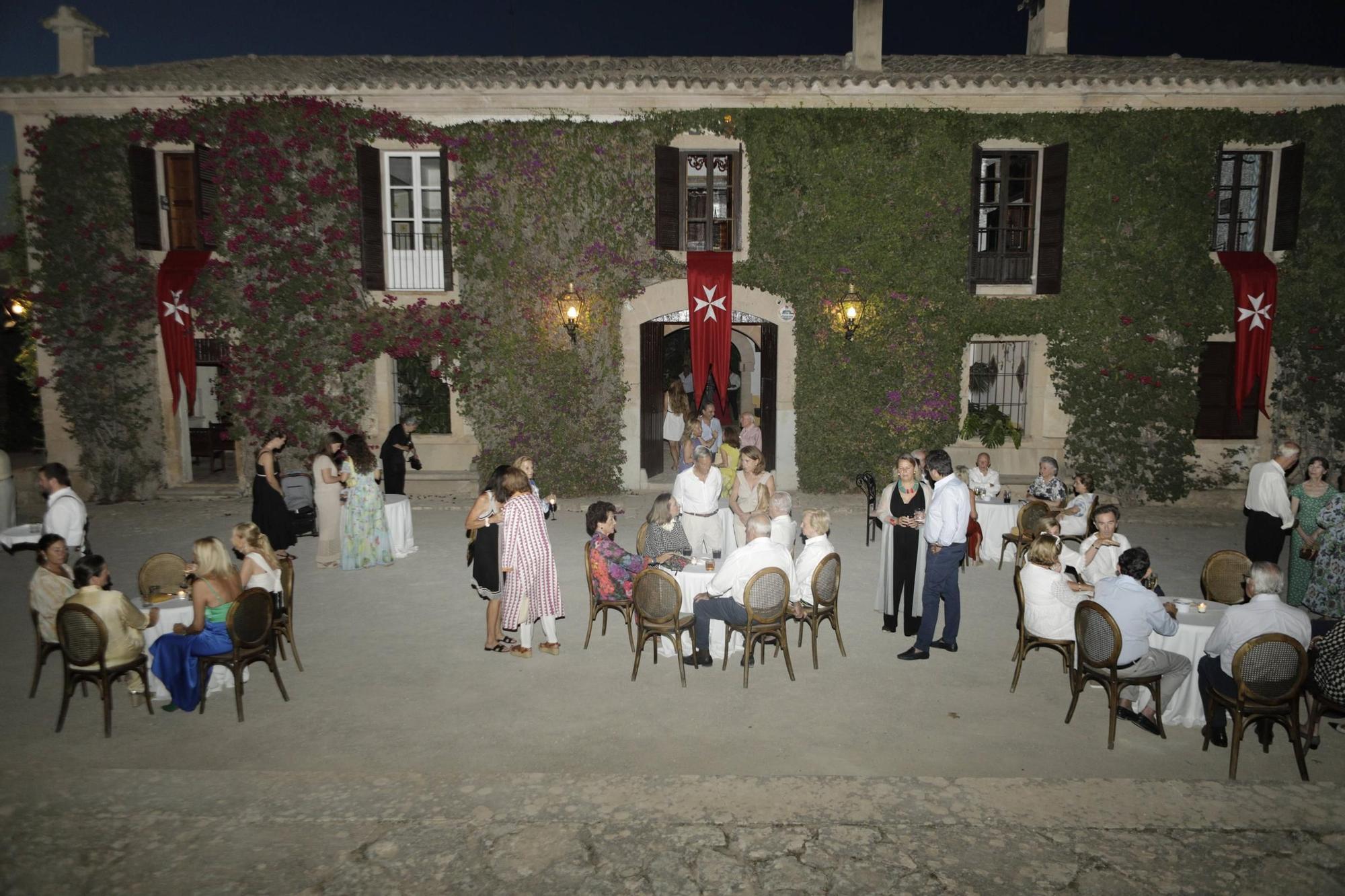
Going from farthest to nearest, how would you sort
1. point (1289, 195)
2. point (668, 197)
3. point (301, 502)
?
point (668, 197) < point (1289, 195) < point (301, 502)

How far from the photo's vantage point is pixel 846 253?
14.0 metres

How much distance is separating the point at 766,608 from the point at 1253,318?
39.3 ft

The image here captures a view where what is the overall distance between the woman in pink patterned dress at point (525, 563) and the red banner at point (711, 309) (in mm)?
7400

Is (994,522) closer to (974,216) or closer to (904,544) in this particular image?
(904,544)

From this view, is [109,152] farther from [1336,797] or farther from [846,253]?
[1336,797]

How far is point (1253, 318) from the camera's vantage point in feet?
45.0

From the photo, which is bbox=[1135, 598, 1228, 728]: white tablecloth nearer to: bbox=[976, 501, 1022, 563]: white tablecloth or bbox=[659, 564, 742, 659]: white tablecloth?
bbox=[659, 564, 742, 659]: white tablecloth

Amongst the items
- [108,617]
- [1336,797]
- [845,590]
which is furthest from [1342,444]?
[108,617]

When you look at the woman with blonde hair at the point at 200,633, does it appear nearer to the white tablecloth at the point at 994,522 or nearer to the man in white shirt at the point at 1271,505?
the white tablecloth at the point at 994,522

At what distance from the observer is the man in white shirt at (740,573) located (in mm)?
6625

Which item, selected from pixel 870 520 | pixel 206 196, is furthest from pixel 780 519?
pixel 206 196

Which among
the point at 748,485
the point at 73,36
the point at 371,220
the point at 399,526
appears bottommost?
the point at 399,526

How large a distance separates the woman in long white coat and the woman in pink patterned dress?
3.15 meters

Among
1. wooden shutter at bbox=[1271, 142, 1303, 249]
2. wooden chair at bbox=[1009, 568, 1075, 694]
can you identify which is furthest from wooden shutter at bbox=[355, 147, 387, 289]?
wooden shutter at bbox=[1271, 142, 1303, 249]
